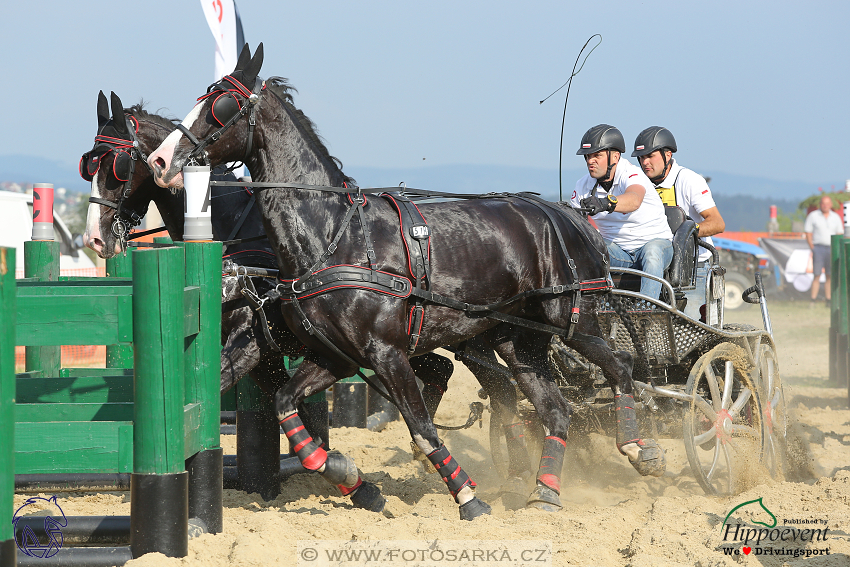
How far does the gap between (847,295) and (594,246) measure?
18.0ft

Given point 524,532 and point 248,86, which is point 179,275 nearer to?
point 248,86

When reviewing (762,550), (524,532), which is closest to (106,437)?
(524,532)

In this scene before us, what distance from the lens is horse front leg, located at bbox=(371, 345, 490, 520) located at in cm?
415

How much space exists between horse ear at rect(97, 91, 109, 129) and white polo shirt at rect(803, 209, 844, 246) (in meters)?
13.6

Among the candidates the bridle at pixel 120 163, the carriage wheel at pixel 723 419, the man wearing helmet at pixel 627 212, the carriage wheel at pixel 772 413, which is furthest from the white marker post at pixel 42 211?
the carriage wheel at pixel 772 413

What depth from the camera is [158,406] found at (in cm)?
296

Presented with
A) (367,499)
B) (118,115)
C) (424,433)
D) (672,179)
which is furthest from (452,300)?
(672,179)

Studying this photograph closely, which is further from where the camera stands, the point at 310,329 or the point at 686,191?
the point at 686,191

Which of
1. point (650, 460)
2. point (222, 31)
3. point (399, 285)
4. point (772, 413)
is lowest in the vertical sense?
point (650, 460)

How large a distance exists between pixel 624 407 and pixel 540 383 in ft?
1.74

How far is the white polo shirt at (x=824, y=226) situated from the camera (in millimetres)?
15281

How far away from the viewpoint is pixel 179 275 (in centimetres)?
301

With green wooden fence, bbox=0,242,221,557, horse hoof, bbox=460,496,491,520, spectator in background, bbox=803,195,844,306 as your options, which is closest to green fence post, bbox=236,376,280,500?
horse hoof, bbox=460,496,491,520

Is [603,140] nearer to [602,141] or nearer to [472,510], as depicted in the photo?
[602,141]
